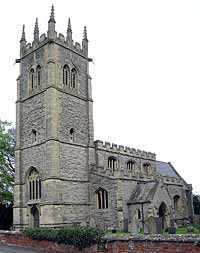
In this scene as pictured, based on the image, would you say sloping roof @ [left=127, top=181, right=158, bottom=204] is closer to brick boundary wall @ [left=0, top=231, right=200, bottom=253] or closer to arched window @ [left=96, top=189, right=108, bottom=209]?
arched window @ [left=96, top=189, right=108, bottom=209]

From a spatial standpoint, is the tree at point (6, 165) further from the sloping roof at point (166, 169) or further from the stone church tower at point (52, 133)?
the sloping roof at point (166, 169)

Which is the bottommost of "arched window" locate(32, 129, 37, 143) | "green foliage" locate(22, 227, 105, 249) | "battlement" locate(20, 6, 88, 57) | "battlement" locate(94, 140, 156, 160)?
"green foliage" locate(22, 227, 105, 249)

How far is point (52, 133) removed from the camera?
2828cm

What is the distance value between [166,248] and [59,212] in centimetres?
1627

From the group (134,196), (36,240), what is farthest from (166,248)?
(134,196)

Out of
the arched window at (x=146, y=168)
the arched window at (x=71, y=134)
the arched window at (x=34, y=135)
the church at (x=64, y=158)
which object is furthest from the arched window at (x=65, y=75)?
the arched window at (x=146, y=168)

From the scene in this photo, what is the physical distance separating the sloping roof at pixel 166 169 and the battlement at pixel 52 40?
19772 millimetres

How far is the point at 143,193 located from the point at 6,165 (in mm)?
16774

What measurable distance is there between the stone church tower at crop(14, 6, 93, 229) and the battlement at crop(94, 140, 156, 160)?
58.8 inches

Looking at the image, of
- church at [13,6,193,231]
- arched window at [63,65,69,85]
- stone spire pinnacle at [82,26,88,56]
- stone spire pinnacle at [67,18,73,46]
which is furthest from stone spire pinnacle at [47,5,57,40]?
stone spire pinnacle at [82,26,88,56]

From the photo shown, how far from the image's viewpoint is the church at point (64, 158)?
28.0m

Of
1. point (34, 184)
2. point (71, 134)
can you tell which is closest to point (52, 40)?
point (71, 134)

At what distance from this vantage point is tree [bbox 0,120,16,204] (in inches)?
1432

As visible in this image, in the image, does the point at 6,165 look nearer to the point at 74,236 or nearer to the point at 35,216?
the point at 35,216
